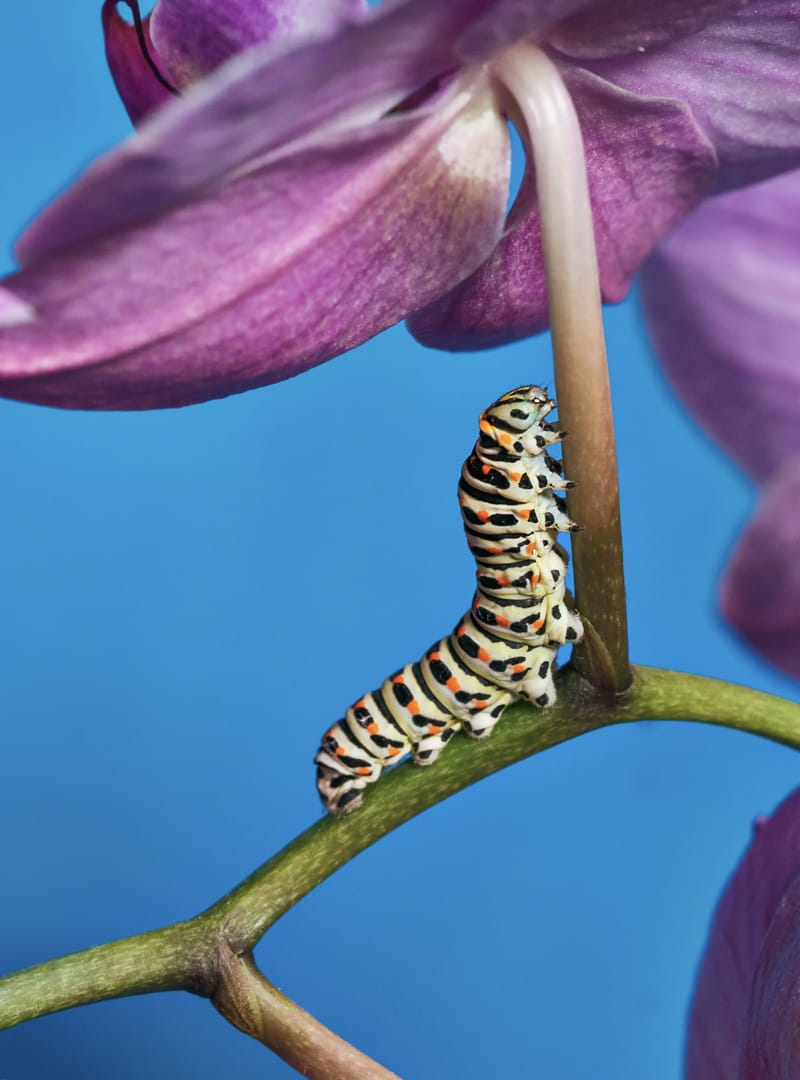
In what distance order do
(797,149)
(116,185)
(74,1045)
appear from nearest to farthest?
(116,185) < (797,149) < (74,1045)

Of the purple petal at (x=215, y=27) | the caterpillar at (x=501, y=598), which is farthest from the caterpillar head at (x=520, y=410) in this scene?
the purple petal at (x=215, y=27)

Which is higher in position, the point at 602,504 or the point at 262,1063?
the point at 602,504

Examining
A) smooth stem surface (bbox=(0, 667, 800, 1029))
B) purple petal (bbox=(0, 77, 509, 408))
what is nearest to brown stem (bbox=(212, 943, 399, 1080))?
smooth stem surface (bbox=(0, 667, 800, 1029))

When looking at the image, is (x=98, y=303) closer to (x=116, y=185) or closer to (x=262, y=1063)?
(x=116, y=185)

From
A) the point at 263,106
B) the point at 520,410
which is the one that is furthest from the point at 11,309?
the point at 520,410

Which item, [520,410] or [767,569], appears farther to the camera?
[520,410]

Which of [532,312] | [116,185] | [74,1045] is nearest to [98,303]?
[116,185]

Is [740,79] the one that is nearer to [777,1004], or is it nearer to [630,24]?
[630,24]
